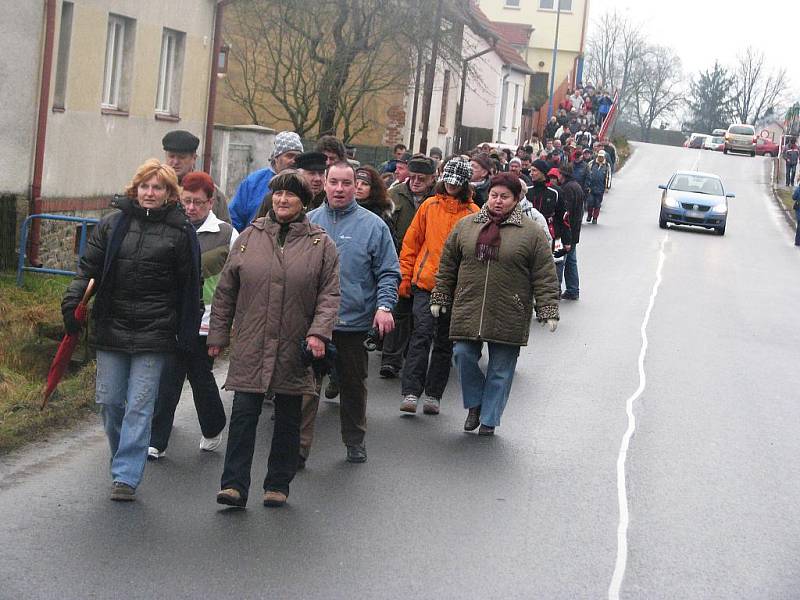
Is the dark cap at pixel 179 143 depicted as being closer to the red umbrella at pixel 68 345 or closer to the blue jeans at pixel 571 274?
the red umbrella at pixel 68 345

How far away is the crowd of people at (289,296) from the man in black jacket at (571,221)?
6.86 metres

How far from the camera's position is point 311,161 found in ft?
27.4

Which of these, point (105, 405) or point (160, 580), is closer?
point (160, 580)

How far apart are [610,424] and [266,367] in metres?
4.02

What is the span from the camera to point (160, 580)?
221 inches

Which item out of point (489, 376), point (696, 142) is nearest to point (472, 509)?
point (489, 376)

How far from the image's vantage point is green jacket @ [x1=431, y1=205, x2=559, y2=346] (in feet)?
29.7

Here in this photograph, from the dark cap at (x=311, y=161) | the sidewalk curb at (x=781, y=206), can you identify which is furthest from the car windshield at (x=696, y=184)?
the dark cap at (x=311, y=161)

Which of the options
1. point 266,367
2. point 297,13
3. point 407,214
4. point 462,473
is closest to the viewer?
point 266,367

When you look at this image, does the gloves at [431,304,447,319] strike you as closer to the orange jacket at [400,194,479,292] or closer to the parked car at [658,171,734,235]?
the orange jacket at [400,194,479,292]

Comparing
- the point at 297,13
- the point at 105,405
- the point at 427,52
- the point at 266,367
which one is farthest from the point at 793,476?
the point at 427,52

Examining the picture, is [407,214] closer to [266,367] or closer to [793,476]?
[793,476]

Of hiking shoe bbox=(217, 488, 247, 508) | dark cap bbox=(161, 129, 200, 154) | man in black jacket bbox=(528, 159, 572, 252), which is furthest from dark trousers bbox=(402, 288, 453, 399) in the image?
man in black jacket bbox=(528, 159, 572, 252)

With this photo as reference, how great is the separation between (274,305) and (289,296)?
89mm
